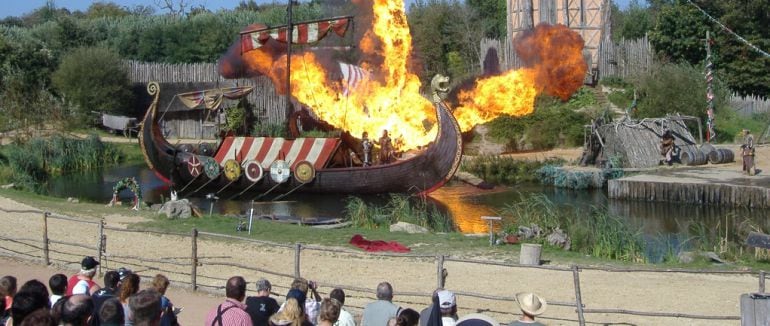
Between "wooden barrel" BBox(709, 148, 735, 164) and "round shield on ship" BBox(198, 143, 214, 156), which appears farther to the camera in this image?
"round shield on ship" BBox(198, 143, 214, 156)

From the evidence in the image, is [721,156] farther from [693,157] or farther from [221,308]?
[221,308]

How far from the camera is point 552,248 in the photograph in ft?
58.5

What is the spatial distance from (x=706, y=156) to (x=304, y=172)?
43.6 feet

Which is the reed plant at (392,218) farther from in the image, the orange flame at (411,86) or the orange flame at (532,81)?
the orange flame at (411,86)

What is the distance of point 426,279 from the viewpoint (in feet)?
49.3

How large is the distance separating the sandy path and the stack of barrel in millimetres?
18539

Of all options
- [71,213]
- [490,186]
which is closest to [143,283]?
[71,213]

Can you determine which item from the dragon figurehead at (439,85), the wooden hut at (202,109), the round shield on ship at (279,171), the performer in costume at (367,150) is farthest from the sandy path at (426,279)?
the wooden hut at (202,109)

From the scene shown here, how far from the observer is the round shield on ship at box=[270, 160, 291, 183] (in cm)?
3045

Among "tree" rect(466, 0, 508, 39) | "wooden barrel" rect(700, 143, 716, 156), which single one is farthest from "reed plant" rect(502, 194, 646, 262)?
"tree" rect(466, 0, 508, 39)

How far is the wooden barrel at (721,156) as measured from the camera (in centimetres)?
3291

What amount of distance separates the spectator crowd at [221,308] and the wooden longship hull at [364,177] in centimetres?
1928

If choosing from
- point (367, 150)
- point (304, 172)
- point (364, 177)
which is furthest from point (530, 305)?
point (367, 150)

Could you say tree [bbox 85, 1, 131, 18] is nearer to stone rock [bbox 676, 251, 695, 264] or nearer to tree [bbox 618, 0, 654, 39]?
tree [bbox 618, 0, 654, 39]
